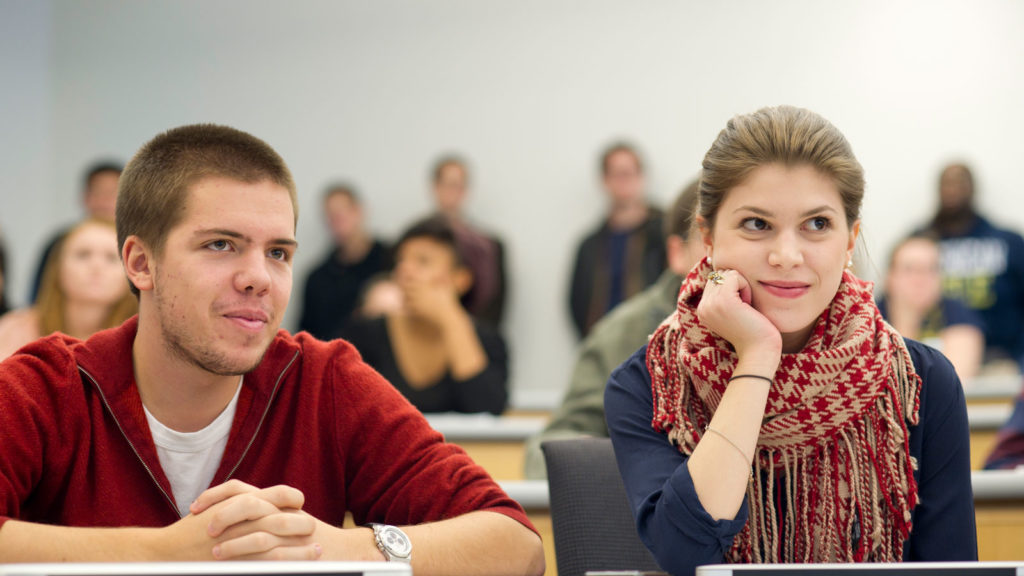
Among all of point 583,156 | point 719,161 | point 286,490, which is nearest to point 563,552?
point 286,490

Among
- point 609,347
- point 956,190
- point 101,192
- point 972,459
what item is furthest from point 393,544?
point 956,190

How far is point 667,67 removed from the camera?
624cm

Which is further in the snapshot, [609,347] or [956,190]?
[956,190]

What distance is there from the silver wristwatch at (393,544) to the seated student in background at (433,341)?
221 centimetres

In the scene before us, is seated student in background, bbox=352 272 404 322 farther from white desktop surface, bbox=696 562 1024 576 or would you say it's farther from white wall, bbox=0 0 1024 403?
white desktop surface, bbox=696 562 1024 576

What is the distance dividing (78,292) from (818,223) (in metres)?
2.30

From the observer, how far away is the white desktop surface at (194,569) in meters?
0.86

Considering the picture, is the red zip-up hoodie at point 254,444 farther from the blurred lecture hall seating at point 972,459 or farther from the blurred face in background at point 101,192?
the blurred face in background at point 101,192

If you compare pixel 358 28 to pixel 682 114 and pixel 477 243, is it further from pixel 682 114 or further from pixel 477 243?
pixel 682 114

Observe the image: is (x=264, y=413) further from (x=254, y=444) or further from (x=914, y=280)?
(x=914, y=280)

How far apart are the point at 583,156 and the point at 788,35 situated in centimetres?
140

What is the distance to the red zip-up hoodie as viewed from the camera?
1392 mm

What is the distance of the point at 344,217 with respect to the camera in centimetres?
630

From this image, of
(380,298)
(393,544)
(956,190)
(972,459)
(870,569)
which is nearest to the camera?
(870,569)
